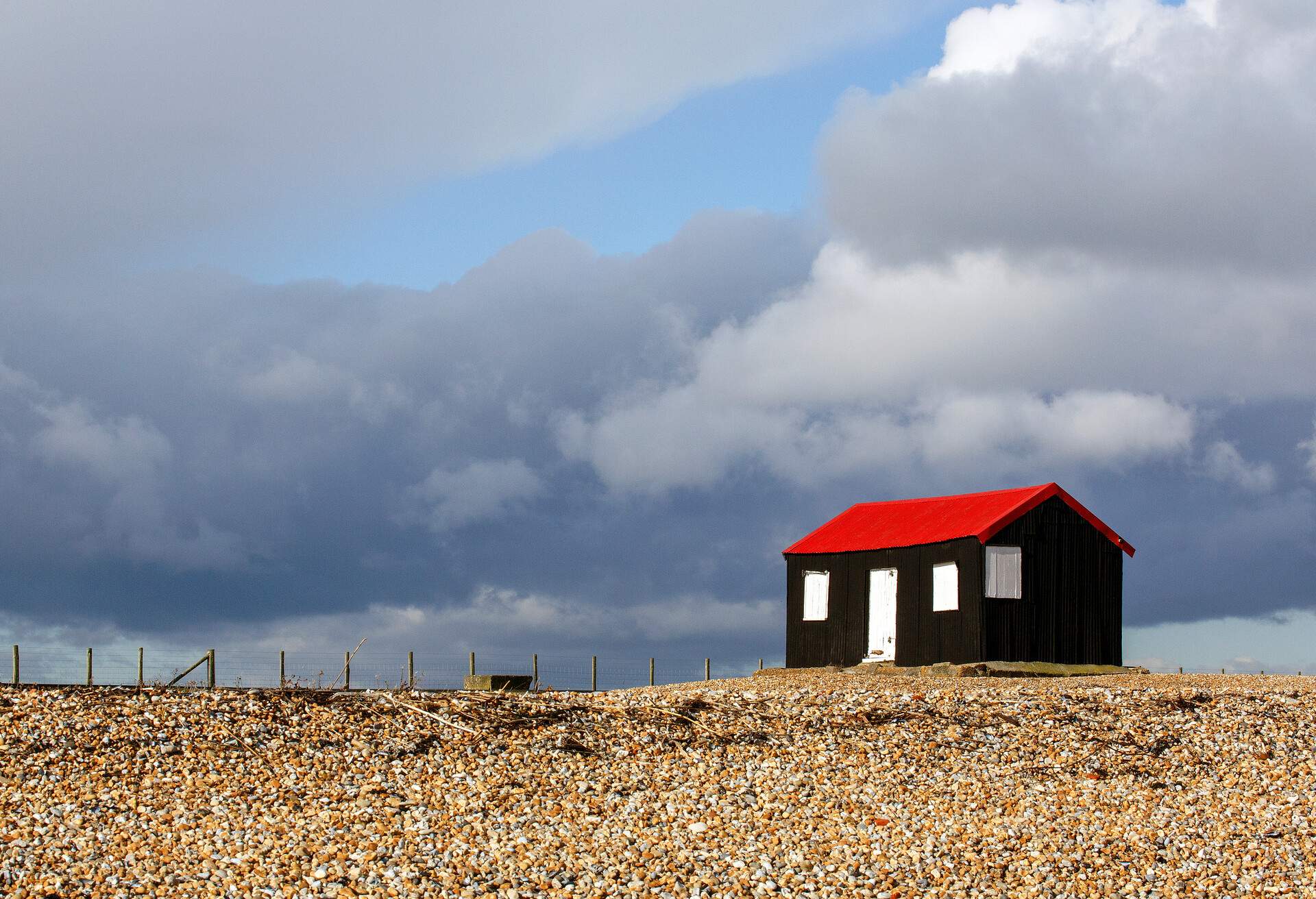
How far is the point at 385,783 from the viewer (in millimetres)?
13961

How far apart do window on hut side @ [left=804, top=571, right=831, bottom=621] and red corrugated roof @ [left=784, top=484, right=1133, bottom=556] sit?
0.69 metres

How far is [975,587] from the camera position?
3148 cm

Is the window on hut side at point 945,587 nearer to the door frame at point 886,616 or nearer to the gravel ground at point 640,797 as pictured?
the door frame at point 886,616

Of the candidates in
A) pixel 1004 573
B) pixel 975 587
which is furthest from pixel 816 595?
pixel 1004 573

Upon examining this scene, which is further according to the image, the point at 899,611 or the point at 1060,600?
the point at 899,611

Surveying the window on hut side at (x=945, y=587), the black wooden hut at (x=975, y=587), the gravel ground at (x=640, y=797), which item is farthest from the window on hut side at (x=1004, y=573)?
the gravel ground at (x=640, y=797)

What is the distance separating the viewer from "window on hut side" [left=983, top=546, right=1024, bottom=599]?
31.6 metres

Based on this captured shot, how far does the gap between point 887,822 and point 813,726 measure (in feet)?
12.8

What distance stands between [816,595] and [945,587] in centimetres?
438

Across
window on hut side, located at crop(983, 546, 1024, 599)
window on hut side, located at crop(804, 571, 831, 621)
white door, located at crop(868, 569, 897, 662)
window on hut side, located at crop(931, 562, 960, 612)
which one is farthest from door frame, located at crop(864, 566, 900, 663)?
window on hut side, located at crop(983, 546, 1024, 599)

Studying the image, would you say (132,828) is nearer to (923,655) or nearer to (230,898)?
(230,898)

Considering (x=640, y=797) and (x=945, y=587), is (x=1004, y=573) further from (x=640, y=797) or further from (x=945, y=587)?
(x=640, y=797)

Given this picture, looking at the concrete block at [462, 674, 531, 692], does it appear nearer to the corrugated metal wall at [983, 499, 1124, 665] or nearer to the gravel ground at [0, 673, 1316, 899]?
the gravel ground at [0, 673, 1316, 899]

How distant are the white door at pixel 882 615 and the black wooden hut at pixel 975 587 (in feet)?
0.08
